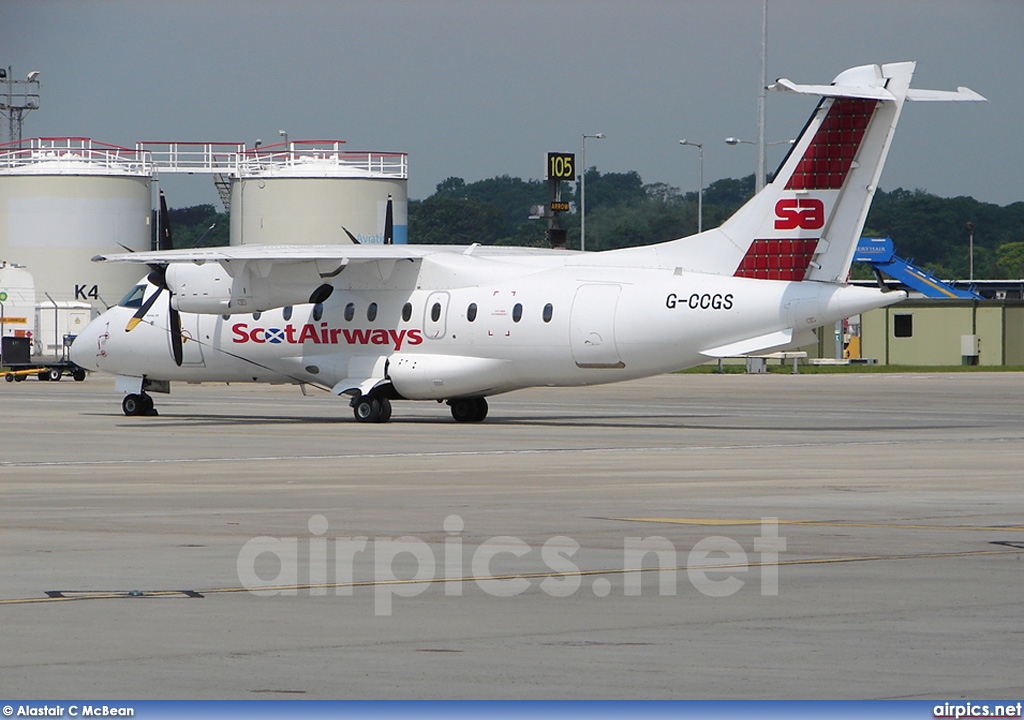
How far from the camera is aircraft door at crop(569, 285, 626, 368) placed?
104ft

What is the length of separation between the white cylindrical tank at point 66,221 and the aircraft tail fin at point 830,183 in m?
64.0

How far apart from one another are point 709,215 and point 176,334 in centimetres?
→ 9774

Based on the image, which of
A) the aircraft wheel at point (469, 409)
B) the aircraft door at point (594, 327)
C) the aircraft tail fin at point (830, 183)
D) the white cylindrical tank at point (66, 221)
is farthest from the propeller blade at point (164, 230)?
the white cylindrical tank at point (66, 221)

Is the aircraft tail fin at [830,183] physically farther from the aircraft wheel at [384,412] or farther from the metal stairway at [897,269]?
the metal stairway at [897,269]

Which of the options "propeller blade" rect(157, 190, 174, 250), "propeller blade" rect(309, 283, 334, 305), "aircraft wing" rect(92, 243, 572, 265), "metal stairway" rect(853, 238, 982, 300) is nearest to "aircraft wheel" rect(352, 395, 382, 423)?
"propeller blade" rect(309, 283, 334, 305)

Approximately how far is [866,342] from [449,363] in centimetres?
5985

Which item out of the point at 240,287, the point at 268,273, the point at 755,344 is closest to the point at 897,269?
the point at 268,273

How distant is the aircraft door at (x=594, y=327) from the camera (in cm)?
3178

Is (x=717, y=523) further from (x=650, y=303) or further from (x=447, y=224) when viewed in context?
(x=447, y=224)

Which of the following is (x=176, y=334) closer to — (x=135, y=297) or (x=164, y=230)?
(x=135, y=297)

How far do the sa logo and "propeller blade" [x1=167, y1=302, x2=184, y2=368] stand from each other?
14.3 m

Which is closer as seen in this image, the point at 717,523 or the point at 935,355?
the point at 717,523

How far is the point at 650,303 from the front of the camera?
3131 cm

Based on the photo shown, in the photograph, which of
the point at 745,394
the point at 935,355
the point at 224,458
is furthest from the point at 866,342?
the point at 224,458
